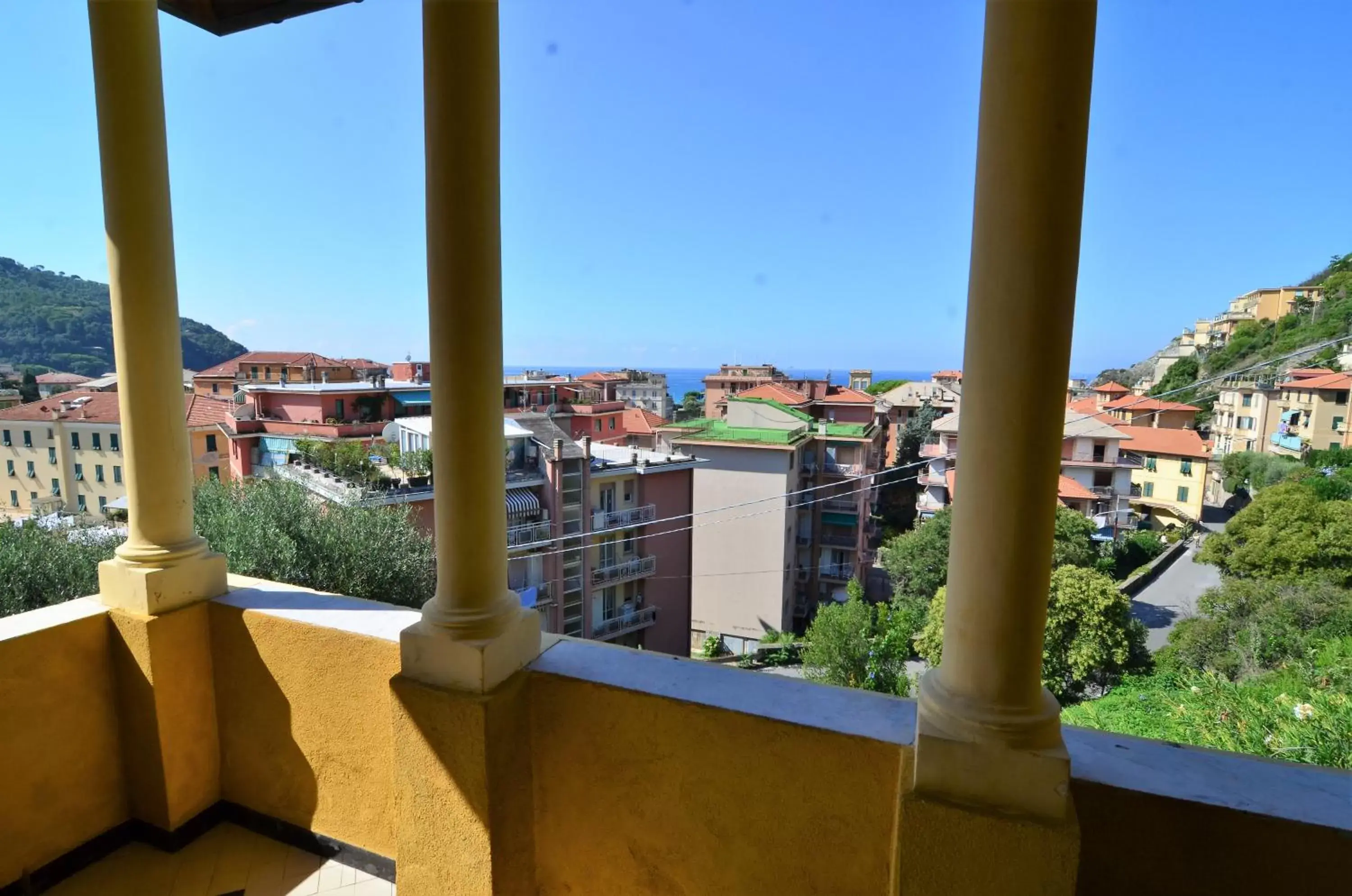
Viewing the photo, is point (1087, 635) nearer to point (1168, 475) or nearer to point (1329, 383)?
point (1168, 475)

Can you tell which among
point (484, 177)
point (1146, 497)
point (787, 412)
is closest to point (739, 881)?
point (484, 177)

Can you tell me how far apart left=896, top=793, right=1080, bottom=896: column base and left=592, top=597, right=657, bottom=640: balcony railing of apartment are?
67.3ft

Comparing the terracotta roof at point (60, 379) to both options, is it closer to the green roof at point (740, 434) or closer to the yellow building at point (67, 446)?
the yellow building at point (67, 446)

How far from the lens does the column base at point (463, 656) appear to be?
2154 millimetres

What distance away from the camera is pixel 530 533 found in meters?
18.5

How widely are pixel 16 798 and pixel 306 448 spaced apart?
13.2m

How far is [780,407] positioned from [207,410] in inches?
884

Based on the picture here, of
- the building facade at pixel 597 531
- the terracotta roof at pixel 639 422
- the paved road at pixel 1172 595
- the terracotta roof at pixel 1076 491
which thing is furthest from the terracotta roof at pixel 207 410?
the terracotta roof at pixel 1076 491

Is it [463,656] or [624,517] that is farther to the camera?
[624,517]

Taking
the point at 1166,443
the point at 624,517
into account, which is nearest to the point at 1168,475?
the point at 1166,443

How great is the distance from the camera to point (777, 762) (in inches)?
76.9

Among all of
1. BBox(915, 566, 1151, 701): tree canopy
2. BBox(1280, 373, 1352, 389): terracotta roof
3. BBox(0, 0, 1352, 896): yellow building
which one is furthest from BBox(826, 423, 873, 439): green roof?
BBox(0, 0, 1352, 896): yellow building

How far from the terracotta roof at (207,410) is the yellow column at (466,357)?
22650mm

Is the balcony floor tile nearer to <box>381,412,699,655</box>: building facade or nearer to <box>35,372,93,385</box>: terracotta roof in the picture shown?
<box>381,412,699,655</box>: building facade
